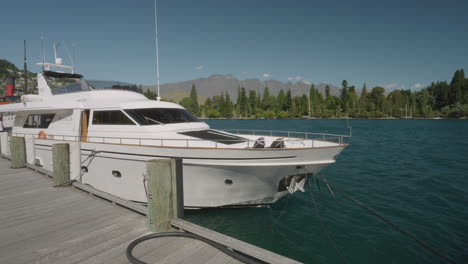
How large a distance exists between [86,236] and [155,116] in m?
5.23

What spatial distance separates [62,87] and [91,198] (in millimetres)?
8387

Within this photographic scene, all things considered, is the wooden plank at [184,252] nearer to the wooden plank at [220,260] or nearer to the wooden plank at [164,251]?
the wooden plank at [164,251]

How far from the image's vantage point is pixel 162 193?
374cm

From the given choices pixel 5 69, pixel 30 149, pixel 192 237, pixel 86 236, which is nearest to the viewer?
pixel 192 237

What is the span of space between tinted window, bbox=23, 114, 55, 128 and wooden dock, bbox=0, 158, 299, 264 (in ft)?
20.9

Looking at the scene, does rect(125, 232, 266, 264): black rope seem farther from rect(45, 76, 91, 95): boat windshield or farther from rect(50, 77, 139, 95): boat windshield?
rect(45, 76, 91, 95): boat windshield

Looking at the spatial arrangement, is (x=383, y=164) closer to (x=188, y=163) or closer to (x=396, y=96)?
(x=188, y=163)

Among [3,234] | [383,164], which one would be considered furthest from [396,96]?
[3,234]

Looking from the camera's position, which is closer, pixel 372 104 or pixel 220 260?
pixel 220 260

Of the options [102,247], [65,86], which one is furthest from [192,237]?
[65,86]

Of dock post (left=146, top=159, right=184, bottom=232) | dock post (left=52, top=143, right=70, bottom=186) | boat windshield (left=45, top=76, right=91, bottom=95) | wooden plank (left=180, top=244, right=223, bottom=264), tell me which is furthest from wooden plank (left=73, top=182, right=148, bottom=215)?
boat windshield (left=45, top=76, right=91, bottom=95)

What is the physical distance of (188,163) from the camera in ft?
22.0

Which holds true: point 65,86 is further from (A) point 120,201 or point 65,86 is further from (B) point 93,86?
(A) point 120,201

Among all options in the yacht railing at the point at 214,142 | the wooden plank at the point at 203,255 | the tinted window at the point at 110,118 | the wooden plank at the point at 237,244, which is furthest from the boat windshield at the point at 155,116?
the wooden plank at the point at 203,255
